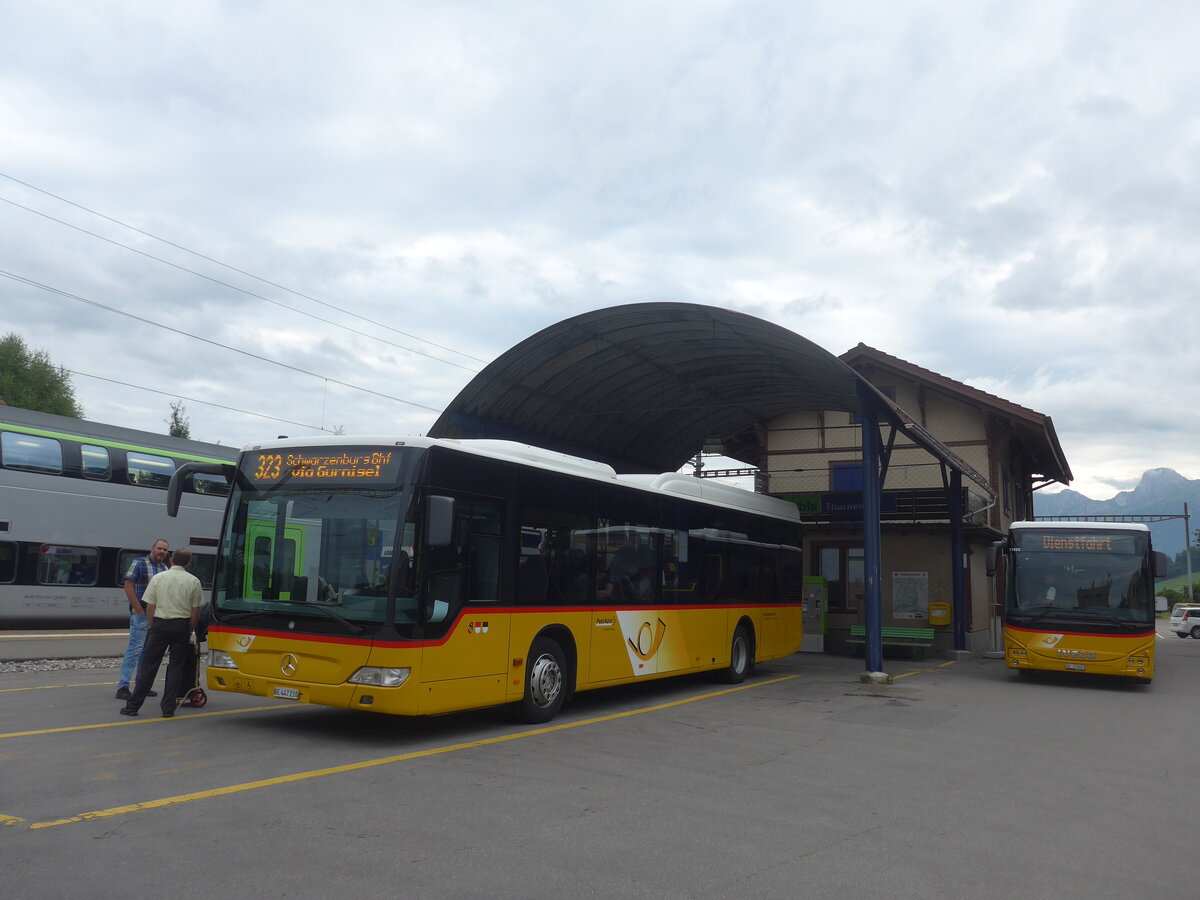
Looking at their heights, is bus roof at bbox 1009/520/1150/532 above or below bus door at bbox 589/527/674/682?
above

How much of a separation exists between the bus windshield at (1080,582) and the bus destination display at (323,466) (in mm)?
12316

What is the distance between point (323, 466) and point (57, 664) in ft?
29.7

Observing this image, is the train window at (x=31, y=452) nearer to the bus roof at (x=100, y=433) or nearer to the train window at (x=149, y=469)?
the bus roof at (x=100, y=433)

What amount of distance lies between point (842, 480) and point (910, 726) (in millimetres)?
15332

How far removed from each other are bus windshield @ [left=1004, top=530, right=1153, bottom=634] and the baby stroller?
12.9 m

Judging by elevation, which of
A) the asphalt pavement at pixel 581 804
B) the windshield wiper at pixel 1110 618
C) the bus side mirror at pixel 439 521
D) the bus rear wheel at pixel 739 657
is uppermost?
the bus side mirror at pixel 439 521

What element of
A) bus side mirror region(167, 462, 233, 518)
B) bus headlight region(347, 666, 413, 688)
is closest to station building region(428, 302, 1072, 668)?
bus side mirror region(167, 462, 233, 518)

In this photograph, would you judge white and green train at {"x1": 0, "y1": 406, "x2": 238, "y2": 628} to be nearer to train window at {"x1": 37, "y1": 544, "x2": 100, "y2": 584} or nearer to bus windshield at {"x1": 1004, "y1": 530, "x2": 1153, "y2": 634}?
train window at {"x1": 37, "y1": 544, "x2": 100, "y2": 584}

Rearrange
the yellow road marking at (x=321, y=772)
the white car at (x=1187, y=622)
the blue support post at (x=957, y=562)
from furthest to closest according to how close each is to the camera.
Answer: the white car at (x=1187, y=622)
the blue support post at (x=957, y=562)
the yellow road marking at (x=321, y=772)

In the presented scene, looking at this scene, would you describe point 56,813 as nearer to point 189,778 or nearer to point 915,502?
point 189,778

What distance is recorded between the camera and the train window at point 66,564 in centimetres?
1782

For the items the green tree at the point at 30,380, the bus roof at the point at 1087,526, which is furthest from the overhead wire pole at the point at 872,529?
the green tree at the point at 30,380

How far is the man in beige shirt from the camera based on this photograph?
9.29m

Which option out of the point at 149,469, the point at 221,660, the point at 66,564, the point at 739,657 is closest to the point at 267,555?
the point at 221,660
